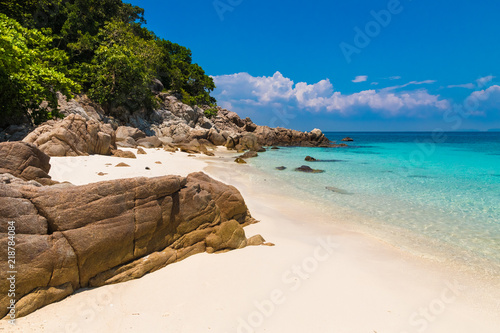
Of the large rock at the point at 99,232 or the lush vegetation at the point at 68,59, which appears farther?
the lush vegetation at the point at 68,59

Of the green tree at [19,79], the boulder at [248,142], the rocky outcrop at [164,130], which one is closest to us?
the green tree at [19,79]

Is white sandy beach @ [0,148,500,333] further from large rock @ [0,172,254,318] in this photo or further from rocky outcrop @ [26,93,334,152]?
rocky outcrop @ [26,93,334,152]

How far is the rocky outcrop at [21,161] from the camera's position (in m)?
7.50

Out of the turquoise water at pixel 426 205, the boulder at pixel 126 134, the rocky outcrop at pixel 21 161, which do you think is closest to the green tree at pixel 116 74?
the boulder at pixel 126 134

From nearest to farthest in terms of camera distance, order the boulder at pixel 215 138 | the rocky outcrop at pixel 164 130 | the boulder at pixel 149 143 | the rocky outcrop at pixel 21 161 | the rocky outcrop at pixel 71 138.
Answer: the rocky outcrop at pixel 21 161 → the rocky outcrop at pixel 71 138 → the rocky outcrop at pixel 164 130 → the boulder at pixel 149 143 → the boulder at pixel 215 138

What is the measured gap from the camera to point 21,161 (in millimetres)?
7844

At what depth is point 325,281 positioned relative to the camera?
536 centimetres

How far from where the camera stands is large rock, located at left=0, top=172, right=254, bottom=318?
395cm

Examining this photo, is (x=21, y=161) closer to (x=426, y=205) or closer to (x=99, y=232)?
(x=99, y=232)

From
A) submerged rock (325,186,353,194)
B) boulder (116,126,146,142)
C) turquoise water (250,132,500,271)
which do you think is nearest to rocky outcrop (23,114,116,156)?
boulder (116,126,146,142)

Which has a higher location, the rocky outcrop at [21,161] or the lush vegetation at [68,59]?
the lush vegetation at [68,59]

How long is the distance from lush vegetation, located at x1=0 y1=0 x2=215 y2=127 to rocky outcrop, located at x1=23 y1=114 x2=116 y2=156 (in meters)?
2.11

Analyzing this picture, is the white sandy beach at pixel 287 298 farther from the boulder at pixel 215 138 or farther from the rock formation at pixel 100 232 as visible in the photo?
the boulder at pixel 215 138

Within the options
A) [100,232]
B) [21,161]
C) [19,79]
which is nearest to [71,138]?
[19,79]
